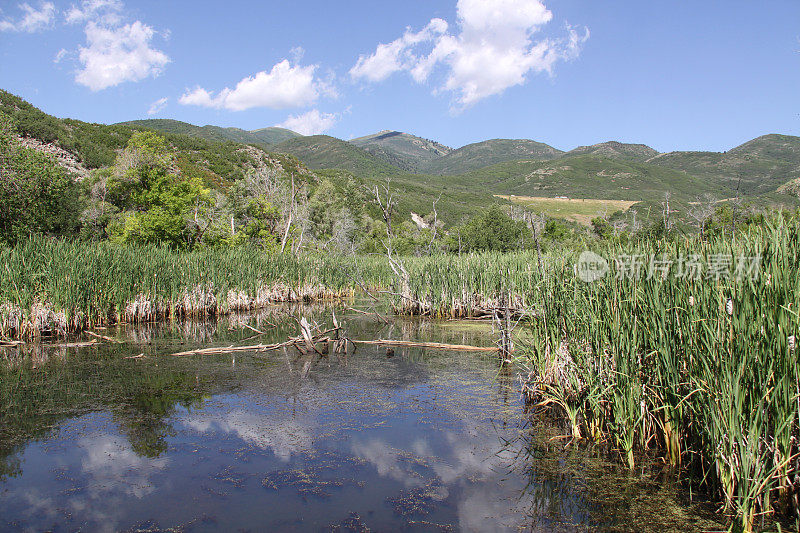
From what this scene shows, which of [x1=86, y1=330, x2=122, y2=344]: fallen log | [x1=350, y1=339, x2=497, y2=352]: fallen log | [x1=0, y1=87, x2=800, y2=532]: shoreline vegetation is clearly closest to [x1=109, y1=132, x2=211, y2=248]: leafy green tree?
[x1=0, y1=87, x2=800, y2=532]: shoreline vegetation

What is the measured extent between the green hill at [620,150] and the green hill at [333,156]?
7784cm

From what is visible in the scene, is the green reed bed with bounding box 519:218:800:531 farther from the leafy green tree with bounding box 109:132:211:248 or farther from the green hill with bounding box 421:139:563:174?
the green hill with bounding box 421:139:563:174

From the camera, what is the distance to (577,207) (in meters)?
73.8

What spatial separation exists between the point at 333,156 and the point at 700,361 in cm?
11378

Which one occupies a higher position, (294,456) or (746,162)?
(746,162)

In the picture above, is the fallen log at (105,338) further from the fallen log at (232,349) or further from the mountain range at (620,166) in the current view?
the mountain range at (620,166)

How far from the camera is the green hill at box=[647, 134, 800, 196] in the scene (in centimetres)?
8856

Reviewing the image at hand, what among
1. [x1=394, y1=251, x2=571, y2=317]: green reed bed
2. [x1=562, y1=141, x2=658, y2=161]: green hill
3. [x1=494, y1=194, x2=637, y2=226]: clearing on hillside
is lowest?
[x1=394, y1=251, x2=571, y2=317]: green reed bed

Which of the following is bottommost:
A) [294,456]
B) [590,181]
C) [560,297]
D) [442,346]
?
[294,456]

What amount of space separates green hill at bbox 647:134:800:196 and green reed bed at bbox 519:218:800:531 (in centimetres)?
8897

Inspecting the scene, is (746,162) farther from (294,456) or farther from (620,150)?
(294,456)

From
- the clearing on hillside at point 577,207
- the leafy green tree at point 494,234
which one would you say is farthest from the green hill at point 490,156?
the leafy green tree at point 494,234

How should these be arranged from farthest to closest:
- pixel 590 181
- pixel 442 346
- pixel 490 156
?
pixel 490 156, pixel 590 181, pixel 442 346

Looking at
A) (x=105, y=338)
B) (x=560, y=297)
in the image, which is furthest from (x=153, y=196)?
(x=560, y=297)
